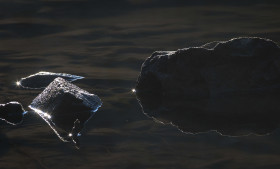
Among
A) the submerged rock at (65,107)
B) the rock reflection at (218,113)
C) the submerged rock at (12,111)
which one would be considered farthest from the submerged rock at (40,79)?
the rock reflection at (218,113)

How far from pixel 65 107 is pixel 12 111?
34cm

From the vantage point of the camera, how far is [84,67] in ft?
14.7

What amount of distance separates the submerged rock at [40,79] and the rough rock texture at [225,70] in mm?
818

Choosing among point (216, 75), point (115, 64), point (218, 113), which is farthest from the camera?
point (115, 64)

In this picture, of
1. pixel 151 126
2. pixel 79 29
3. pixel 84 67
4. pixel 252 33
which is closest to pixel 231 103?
pixel 151 126

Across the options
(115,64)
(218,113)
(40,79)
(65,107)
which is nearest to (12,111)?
(65,107)

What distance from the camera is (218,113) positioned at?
128 inches

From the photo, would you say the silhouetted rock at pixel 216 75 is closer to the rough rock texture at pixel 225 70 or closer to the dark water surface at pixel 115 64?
the rough rock texture at pixel 225 70

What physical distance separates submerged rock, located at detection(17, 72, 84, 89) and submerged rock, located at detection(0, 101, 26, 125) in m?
0.59

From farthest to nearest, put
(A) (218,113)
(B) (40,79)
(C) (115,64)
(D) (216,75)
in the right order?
(C) (115,64), (B) (40,79), (D) (216,75), (A) (218,113)

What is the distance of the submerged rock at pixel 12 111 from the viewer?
3.30 metres

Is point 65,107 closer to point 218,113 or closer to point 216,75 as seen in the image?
point 218,113

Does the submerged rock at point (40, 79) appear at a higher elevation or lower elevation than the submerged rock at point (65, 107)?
lower

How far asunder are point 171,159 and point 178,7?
15.1 ft
